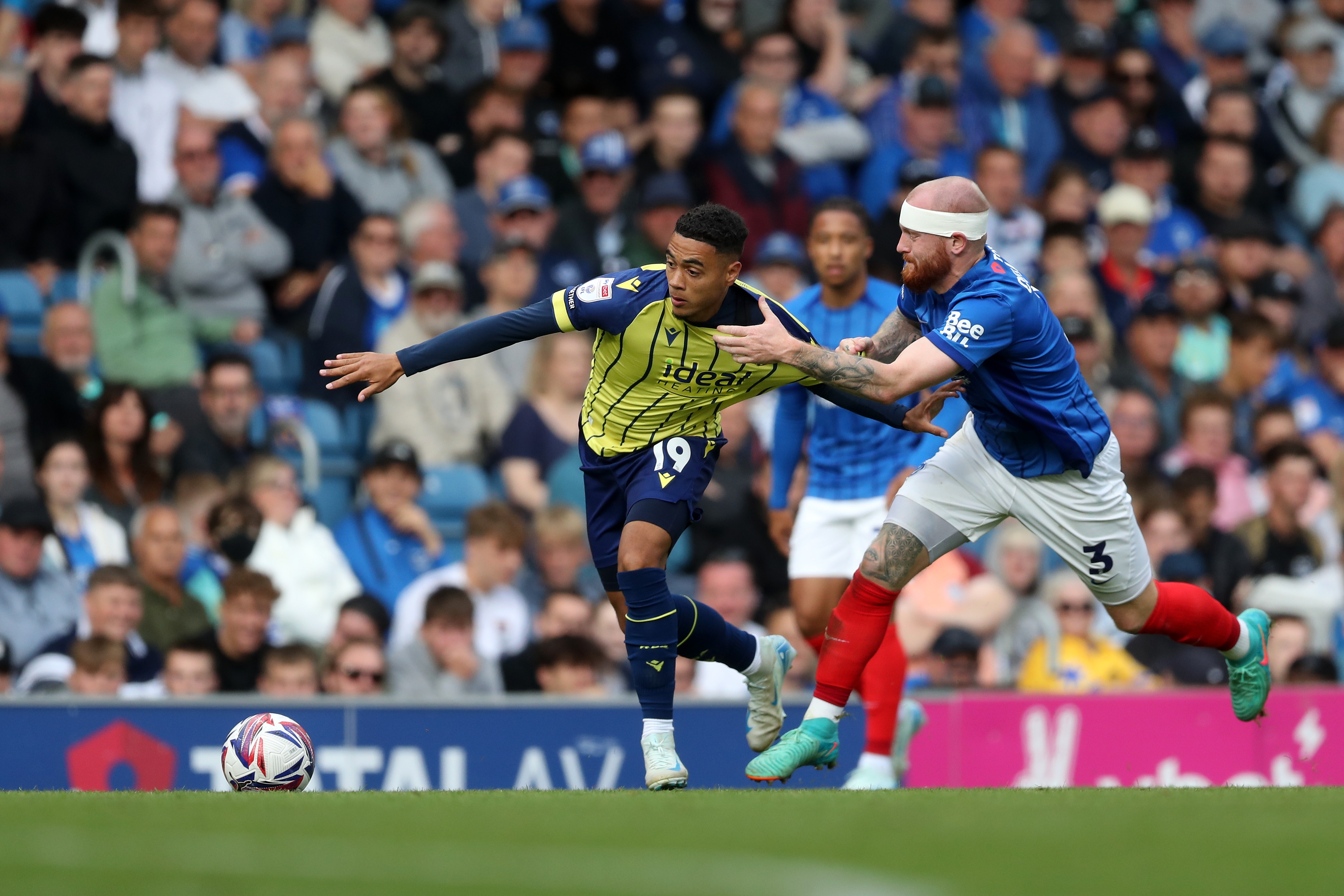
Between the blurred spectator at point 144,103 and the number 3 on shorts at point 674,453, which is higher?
the blurred spectator at point 144,103

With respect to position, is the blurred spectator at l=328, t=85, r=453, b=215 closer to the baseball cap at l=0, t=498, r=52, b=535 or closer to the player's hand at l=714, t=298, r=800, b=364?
the baseball cap at l=0, t=498, r=52, b=535

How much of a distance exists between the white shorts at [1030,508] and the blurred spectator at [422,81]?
7.36 metres

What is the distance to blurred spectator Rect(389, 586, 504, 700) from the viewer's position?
11.2m

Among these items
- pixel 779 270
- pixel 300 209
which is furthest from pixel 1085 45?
pixel 300 209

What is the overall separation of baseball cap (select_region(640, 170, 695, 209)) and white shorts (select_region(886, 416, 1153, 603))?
6370 millimetres

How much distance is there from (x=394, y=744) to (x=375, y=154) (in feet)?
16.3

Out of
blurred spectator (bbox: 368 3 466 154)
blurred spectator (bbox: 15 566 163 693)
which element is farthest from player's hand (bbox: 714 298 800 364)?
blurred spectator (bbox: 368 3 466 154)

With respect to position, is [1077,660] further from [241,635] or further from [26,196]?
[26,196]

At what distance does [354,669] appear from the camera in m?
11.0

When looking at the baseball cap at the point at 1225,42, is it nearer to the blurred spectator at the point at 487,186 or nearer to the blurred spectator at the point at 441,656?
the blurred spectator at the point at 487,186

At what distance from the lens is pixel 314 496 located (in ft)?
40.3

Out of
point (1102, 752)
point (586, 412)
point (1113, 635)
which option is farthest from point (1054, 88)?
point (586, 412)

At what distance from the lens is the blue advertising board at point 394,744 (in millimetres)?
9922

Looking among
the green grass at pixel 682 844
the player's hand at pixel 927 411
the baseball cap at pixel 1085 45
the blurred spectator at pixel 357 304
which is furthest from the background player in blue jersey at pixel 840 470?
the baseball cap at pixel 1085 45
